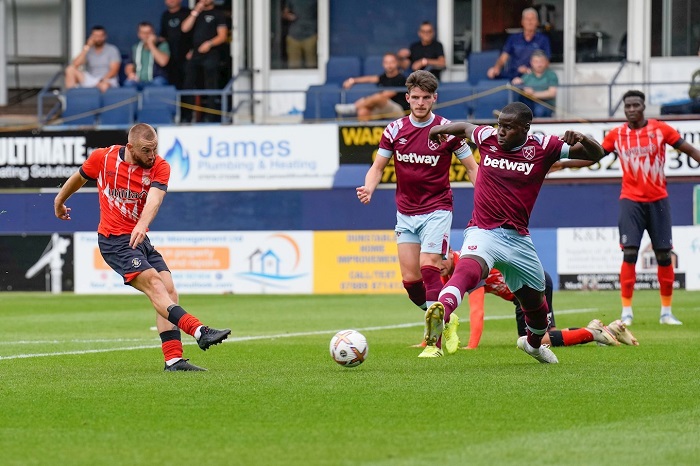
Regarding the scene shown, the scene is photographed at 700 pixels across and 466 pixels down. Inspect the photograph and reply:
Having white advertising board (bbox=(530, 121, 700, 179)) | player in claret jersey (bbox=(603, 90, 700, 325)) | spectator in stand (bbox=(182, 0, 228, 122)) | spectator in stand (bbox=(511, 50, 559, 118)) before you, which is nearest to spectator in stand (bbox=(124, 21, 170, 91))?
spectator in stand (bbox=(182, 0, 228, 122))

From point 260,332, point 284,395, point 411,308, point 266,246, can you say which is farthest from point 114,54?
point 284,395

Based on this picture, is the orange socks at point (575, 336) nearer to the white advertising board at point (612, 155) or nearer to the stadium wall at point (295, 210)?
the white advertising board at point (612, 155)

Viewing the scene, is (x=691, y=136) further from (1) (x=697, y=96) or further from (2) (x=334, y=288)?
(2) (x=334, y=288)

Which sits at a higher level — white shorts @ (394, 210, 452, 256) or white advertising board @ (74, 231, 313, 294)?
white shorts @ (394, 210, 452, 256)

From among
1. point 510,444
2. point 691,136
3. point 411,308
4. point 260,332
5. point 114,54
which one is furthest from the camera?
point 114,54

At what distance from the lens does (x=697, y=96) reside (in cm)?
2411

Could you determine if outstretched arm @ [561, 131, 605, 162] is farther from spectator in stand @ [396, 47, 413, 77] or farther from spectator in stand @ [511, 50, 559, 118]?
spectator in stand @ [396, 47, 413, 77]

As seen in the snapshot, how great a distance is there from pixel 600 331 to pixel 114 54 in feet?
61.7

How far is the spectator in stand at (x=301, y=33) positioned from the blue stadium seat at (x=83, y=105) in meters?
4.42

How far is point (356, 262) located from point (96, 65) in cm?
791

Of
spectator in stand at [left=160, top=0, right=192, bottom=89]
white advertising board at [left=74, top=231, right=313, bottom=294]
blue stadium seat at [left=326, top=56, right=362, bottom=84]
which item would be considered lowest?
white advertising board at [left=74, top=231, right=313, bottom=294]

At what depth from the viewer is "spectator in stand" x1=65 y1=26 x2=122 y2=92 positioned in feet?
90.5

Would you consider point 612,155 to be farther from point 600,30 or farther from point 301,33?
point 301,33

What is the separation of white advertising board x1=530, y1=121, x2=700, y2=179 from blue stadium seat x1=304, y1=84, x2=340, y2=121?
13.9 ft
